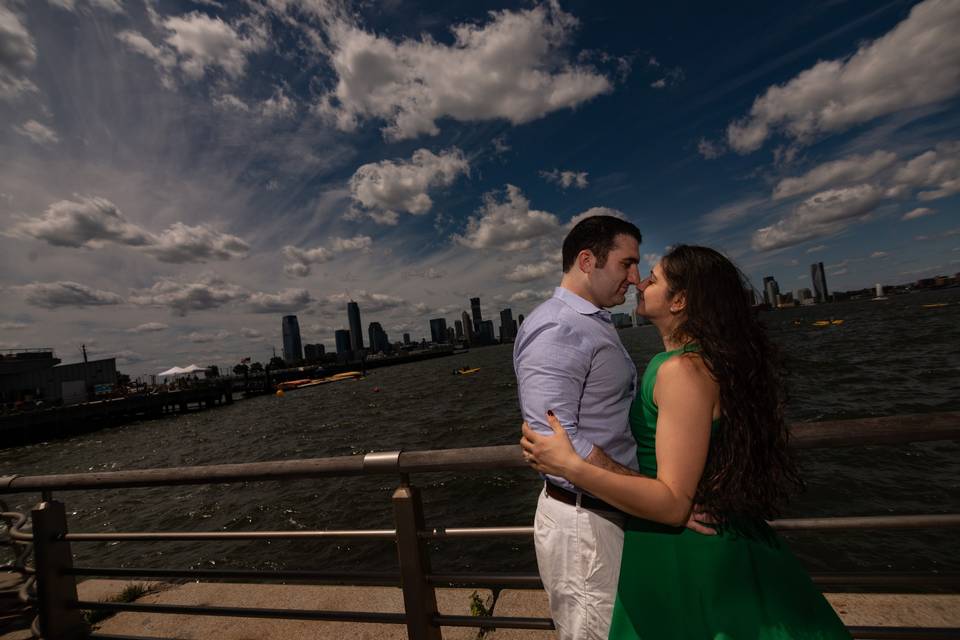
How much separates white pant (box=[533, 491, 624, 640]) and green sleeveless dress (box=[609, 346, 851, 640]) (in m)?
0.07

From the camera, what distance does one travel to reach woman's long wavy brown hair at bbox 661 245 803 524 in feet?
4.63

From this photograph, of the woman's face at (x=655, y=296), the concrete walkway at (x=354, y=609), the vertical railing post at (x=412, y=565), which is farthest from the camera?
the concrete walkway at (x=354, y=609)

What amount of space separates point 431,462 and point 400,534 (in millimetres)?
446

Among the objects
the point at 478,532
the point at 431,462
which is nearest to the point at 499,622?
the point at 478,532

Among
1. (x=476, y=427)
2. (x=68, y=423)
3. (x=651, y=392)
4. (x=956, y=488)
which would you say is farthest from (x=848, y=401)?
(x=68, y=423)

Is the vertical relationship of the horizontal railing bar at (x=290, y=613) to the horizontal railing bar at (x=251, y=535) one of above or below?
below

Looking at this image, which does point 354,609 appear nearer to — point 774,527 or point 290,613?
point 290,613

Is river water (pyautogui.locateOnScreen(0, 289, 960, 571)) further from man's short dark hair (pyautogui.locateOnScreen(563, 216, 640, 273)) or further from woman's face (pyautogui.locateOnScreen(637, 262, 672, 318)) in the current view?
→ man's short dark hair (pyautogui.locateOnScreen(563, 216, 640, 273))

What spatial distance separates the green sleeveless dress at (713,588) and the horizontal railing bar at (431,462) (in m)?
0.51

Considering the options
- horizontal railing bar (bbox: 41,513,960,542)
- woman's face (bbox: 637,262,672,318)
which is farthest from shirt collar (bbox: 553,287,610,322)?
horizontal railing bar (bbox: 41,513,960,542)

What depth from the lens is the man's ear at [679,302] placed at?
5.27 ft

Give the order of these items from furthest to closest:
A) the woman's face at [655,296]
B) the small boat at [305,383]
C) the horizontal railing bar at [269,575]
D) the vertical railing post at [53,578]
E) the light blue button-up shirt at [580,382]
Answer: the small boat at [305,383]
the vertical railing post at [53,578]
the horizontal railing bar at [269,575]
the woman's face at [655,296]
the light blue button-up shirt at [580,382]

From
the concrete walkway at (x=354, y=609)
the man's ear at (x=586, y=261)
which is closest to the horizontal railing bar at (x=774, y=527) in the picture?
the concrete walkway at (x=354, y=609)

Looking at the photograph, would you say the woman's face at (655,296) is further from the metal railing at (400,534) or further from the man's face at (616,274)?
the metal railing at (400,534)
